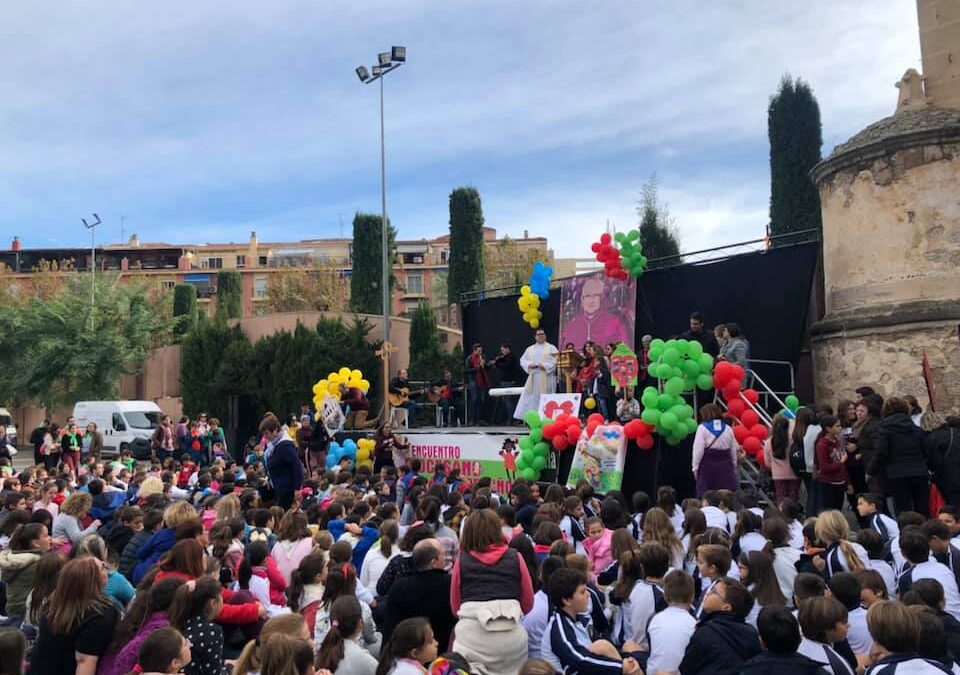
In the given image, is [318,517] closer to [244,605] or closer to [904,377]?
[244,605]

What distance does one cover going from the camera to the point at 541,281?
56.0 feet

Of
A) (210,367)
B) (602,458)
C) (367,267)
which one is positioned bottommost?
(602,458)

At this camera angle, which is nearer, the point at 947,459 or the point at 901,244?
the point at 947,459

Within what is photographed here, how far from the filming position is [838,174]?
12.2m

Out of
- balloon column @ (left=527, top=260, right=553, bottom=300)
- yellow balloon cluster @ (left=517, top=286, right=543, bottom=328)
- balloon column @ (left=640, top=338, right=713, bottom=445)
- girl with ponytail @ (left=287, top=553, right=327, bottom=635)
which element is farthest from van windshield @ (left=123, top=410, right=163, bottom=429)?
girl with ponytail @ (left=287, top=553, right=327, bottom=635)

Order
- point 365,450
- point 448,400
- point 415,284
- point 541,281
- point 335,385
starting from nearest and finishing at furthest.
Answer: point 365,450 < point 541,281 < point 335,385 < point 448,400 < point 415,284

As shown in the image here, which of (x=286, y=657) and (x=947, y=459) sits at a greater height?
(x=947, y=459)

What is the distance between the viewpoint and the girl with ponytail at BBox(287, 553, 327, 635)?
5.09 m

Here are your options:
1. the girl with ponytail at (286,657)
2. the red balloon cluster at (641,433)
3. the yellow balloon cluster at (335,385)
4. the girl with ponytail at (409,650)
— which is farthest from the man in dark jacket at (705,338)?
the girl with ponytail at (286,657)

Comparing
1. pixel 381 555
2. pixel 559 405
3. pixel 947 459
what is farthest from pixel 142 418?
pixel 947 459

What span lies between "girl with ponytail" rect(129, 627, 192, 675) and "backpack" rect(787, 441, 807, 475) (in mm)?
7298

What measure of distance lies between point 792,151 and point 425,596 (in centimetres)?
2312

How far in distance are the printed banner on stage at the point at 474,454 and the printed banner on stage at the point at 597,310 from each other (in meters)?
2.45

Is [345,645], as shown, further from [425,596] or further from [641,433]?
[641,433]
